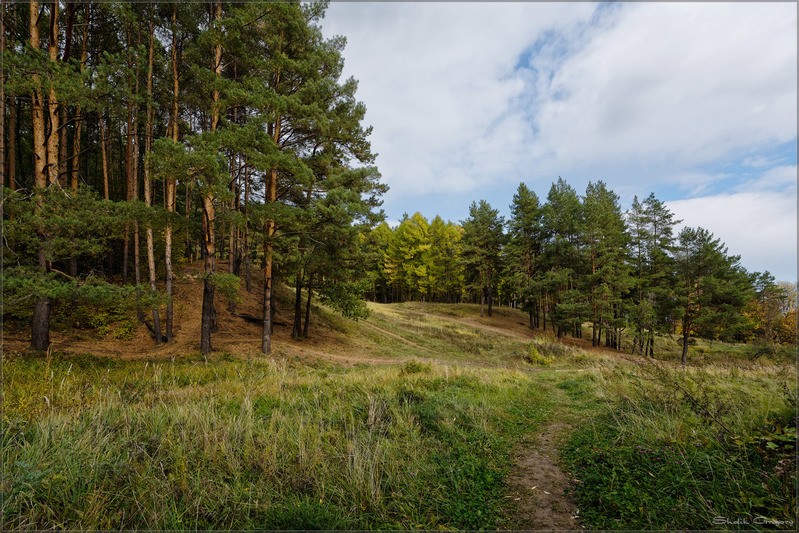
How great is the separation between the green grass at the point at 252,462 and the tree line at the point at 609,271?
44.7 ft

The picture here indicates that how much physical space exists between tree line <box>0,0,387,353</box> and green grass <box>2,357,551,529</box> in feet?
14.7

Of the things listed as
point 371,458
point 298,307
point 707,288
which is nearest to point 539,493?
point 371,458

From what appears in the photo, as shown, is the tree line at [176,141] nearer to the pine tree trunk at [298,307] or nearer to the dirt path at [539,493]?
the pine tree trunk at [298,307]

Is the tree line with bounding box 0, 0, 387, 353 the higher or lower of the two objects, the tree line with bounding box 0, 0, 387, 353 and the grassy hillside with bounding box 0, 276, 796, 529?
the higher

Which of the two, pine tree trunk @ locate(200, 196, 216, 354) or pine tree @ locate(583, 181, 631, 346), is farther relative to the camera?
pine tree @ locate(583, 181, 631, 346)

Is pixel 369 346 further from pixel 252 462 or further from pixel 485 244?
pixel 485 244

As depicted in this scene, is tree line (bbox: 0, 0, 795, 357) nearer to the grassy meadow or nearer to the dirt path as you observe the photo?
the grassy meadow

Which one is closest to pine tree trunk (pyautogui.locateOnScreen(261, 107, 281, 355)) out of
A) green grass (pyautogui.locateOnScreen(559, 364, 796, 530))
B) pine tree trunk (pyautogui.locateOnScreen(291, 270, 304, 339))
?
pine tree trunk (pyautogui.locateOnScreen(291, 270, 304, 339))

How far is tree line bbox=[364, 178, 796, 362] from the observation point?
27.2 m

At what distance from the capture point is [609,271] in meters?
28.4

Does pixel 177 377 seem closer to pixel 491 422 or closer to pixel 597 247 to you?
pixel 491 422

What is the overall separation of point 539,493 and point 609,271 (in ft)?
96.5

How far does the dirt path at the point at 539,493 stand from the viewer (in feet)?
11.6

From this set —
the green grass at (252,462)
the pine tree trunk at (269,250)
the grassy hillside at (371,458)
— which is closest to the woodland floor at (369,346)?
the grassy hillside at (371,458)
